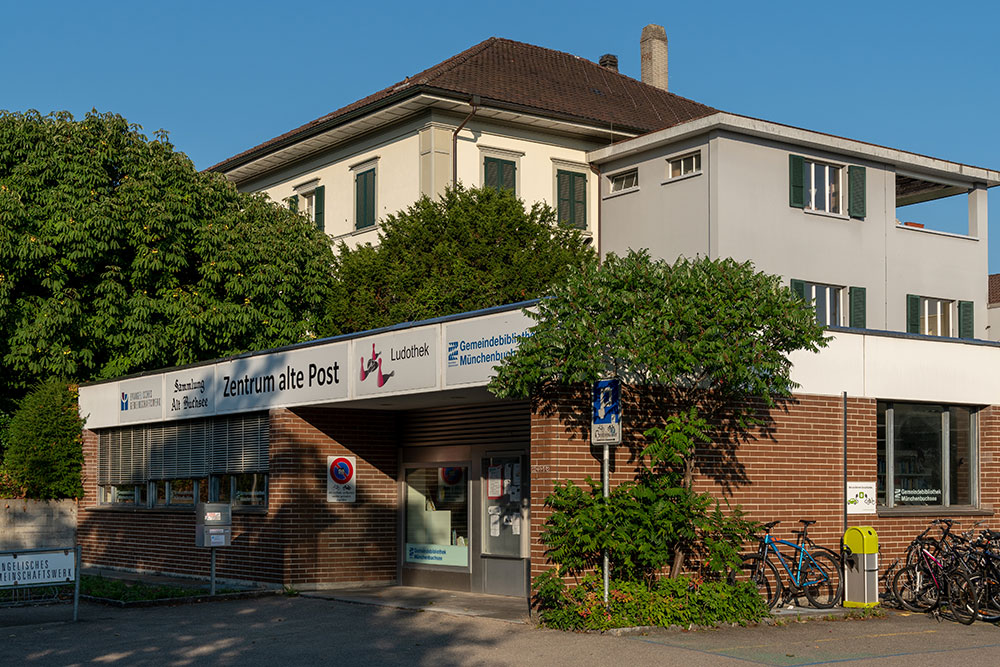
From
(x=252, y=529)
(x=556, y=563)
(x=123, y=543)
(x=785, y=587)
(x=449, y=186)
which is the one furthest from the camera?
(x=449, y=186)

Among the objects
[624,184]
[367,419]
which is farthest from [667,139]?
[367,419]

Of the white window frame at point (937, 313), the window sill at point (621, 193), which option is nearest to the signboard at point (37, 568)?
the window sill at point (621, 193)

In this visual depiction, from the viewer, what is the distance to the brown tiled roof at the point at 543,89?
3381 cm

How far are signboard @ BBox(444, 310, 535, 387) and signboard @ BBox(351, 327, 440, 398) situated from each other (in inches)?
12.3

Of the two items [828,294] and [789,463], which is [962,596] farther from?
[828,294]

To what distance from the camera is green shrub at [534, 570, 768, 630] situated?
13742 mm

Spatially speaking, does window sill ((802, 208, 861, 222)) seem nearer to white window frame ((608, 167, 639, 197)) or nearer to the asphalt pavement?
white window frame ((608, 167, 639, 197))

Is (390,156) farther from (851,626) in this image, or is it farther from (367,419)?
(851,626)

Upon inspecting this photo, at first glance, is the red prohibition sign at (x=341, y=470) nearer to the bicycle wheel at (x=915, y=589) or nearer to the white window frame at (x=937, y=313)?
the bicycle wheel at (x=915, y=589)

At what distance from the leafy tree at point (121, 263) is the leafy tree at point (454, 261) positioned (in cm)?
172

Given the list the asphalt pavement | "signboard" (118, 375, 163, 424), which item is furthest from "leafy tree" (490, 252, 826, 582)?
"signboard" (118, 375, 163, 424)

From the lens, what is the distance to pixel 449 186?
31.9m

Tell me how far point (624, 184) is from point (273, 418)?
18.2 metres

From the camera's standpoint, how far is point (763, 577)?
15.6 m
